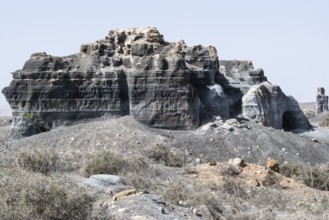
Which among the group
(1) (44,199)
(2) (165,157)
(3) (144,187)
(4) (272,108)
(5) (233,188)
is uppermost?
(1) (44,199)

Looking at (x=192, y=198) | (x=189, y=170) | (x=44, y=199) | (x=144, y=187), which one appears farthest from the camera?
(x=189, y=170)

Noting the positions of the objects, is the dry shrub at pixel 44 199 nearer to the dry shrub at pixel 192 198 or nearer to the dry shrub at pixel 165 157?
the dry shrub at pixel 192 198

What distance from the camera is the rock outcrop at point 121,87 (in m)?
28.0

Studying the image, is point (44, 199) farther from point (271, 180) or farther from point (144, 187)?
point (271, 180)

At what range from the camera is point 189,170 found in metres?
18.0

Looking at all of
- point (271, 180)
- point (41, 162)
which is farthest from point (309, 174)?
point (41, 162)

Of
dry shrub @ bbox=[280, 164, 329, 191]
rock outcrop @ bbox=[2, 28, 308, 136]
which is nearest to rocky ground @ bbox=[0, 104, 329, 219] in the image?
dry shrub @ bbox=[280, 164, 329, 191]

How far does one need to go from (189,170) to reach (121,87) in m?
11.2

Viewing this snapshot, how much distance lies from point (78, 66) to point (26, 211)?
21.6m

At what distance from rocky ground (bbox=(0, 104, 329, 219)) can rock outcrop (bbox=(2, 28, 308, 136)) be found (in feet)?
3.00

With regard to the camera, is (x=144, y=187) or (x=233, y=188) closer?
(x=144, y=187)

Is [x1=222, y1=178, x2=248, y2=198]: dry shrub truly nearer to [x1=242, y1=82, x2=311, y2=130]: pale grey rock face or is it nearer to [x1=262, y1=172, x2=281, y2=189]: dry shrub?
[x1=262, y1=172, x2=281, y2=189]: dry shrub

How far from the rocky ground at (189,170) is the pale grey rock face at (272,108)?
1.43m

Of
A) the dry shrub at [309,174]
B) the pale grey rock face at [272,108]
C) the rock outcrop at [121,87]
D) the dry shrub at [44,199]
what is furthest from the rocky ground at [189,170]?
the pale grey rock face at [272,108]
